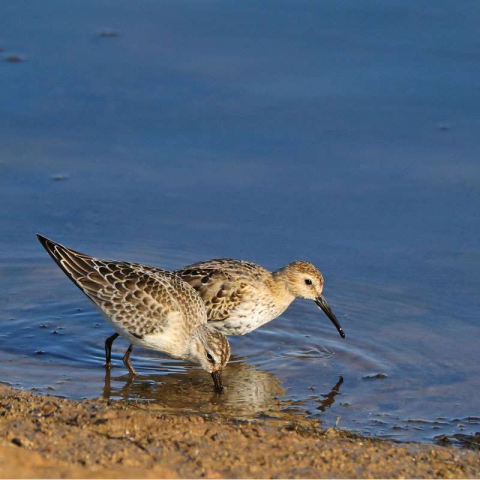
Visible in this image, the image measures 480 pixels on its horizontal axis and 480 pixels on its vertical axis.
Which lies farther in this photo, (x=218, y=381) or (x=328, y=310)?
(x=328, y=310)

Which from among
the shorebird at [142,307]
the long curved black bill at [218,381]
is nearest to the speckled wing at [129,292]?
the shorebird at [142,307]

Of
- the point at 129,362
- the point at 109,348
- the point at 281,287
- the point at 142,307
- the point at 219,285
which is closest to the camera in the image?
the point at 142,307

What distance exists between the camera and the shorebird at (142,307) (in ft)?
34.0

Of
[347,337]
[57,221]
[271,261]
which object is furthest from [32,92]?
[347,337]

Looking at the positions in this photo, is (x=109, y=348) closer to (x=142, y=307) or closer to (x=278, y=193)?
(x=142, y=307)

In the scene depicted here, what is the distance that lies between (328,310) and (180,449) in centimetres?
413

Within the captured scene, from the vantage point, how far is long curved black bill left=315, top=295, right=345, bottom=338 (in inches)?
442

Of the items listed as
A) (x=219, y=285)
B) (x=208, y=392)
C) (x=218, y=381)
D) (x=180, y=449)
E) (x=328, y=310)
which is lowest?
(x=208, y=392)

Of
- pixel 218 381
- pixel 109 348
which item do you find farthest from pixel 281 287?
→ pixel 109 348

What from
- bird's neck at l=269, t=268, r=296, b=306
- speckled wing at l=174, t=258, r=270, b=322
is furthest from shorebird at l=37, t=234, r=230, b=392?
bird's neck at l=269, t=268, r=296, b=306

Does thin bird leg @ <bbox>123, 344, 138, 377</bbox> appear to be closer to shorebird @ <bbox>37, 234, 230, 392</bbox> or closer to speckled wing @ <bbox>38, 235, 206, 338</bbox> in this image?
shorebird @ <bbox>37, 234, 230, 392</bbox>

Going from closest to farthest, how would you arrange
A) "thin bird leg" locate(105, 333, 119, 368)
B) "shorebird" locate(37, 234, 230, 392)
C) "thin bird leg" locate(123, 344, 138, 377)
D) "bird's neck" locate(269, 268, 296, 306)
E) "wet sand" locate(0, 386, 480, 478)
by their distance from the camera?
1. "wet sand" locate(0, 386, 480, 478)
2. "shorebird" locate(37, 234, 230, 392)
3. "thin bird leg" locate(123, 344, 138, 377)
4. "thin bird leg" locate(105, 333, 119, 368)
5. "bird's neck" locate(269, 268, 296, 306)

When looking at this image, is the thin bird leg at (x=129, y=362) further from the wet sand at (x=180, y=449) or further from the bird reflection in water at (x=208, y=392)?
the wet sand at (x=180, y=449)

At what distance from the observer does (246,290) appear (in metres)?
11.5
